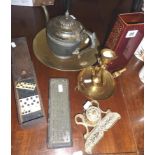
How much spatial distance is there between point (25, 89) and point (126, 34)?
348mm

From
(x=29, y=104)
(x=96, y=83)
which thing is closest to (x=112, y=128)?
(x=96, y=83)

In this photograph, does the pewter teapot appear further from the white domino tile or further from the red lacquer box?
the white domino tile

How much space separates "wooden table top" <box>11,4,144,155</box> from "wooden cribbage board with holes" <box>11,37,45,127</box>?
0.11ft

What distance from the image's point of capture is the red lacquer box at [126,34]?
30.2 inches

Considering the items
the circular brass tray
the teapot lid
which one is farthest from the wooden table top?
the teapot lid

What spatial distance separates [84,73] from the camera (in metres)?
0.84

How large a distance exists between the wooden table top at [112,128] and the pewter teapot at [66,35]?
82 millimetres

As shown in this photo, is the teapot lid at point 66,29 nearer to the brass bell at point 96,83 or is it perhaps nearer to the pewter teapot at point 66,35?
the pewter teapot at point 66,35

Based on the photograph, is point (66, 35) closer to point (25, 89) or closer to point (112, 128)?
point (25, 89)

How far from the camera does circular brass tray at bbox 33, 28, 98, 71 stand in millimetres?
859

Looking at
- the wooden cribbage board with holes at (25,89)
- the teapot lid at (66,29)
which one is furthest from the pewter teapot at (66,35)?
the wooden cribbage board with holes at (25,89)

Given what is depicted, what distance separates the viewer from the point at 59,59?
0.88m
